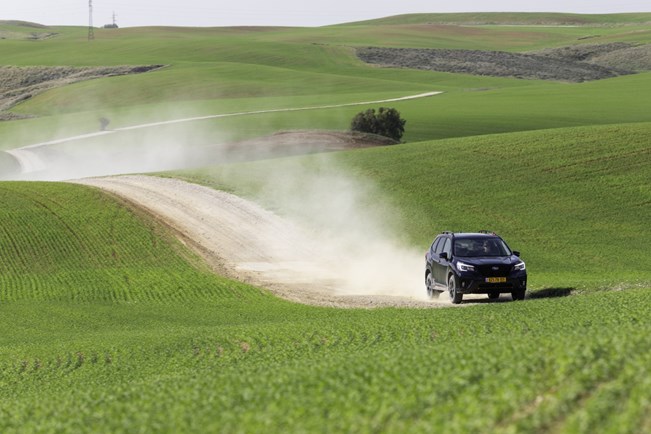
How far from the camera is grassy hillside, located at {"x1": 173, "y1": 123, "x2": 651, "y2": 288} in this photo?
42.5 metres

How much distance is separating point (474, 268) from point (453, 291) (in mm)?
1177

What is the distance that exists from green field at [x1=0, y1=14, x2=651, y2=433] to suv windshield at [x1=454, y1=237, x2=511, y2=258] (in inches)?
71.9

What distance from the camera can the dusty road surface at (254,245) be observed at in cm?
3634

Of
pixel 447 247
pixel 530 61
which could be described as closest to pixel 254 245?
pixel 447 247

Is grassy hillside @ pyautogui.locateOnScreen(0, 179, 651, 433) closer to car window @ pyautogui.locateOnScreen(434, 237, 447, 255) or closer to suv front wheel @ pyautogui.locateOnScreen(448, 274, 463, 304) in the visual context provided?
suv front wheel @ pyautogui.locateOnScreen(448, 274, 463, 304)

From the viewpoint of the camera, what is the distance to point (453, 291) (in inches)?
1206

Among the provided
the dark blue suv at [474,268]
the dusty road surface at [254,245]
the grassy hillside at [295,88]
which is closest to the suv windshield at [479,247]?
the dark blue suv at [474,268]

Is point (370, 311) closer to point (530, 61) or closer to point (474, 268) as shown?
point (474, 268)

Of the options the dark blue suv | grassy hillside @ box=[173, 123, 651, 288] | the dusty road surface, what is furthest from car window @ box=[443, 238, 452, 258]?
grassy hillside @ box=[173, 123, 651, 288]

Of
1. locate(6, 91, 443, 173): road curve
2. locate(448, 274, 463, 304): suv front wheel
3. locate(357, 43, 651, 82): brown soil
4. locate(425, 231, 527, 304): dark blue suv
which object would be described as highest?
locate(357, 43, 651, 82): brown soil

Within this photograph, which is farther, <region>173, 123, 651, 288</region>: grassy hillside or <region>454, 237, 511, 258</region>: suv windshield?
<region>173, 123, 651, 288</region>: grassy hillside

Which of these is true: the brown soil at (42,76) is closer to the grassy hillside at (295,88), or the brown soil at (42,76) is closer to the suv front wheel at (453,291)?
the grassy hillside at (295,88)

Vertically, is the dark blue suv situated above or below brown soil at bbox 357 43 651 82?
below

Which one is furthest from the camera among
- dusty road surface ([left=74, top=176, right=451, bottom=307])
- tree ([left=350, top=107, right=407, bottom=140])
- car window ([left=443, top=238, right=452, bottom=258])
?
tree ([left=350, top=107, right=407, bottom=140])
